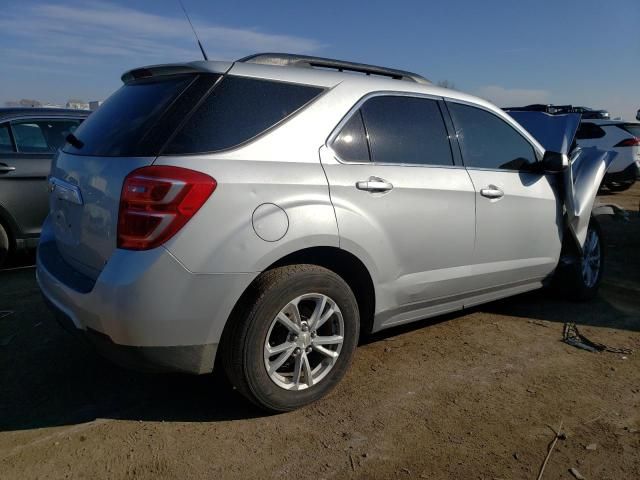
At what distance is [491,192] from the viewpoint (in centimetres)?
381

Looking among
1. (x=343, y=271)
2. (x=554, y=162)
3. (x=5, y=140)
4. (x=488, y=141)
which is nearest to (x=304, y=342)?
→ (x=343, y=271)

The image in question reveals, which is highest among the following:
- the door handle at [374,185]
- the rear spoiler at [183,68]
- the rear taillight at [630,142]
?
the rear spoiler at [183,68]

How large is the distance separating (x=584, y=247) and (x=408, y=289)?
7.15 feet

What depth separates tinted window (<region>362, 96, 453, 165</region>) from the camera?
327cm

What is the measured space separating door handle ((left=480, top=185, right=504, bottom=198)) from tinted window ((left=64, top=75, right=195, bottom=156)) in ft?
6.65

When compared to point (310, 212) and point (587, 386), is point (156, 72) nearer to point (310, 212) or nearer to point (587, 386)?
point (310, 212)

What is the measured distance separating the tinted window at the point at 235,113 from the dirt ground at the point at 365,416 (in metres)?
1.39

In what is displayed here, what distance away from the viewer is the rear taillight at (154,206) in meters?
2.45

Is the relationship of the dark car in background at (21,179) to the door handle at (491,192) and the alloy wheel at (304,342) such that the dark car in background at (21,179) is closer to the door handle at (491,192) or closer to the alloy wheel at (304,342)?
the alloy wheel at (304,342)

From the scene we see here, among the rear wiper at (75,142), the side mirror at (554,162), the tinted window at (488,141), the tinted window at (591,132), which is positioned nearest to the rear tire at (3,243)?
the rear wiper at (75,142)

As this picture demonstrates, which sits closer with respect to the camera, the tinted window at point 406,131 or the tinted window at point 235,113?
the tinted window at point 235,113

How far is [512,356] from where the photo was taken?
375 centimetres

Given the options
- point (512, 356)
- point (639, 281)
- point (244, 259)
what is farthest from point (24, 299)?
point (639, 281)

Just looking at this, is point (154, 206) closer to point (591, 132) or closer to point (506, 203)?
point (506, 203)
